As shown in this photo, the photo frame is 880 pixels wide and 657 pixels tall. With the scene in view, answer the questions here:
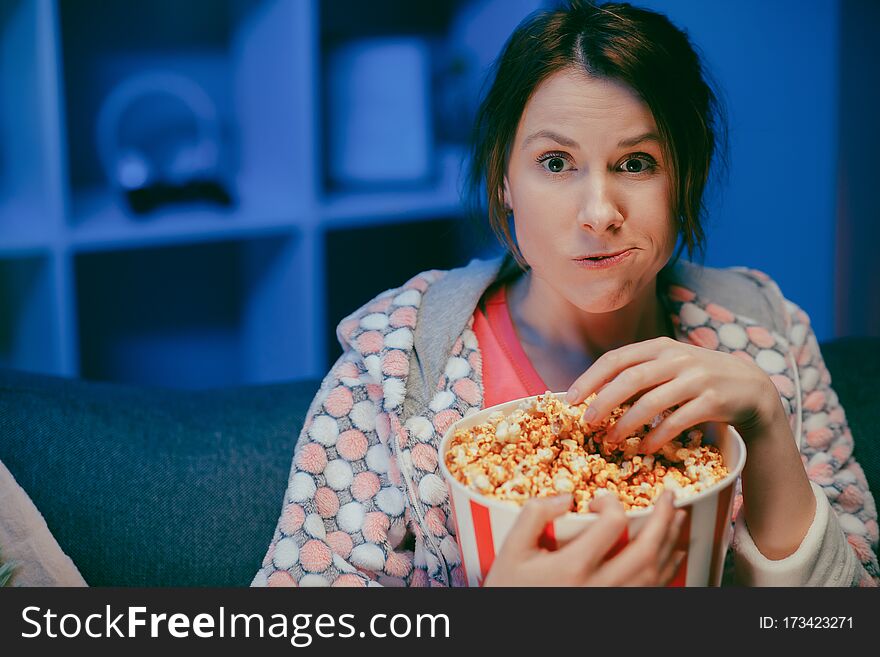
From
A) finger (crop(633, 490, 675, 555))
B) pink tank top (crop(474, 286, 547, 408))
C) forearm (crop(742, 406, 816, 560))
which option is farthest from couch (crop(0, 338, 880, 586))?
finger (crop(633, 490, 675, 555))

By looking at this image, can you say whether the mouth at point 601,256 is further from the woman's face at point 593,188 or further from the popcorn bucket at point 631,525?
the popcorn bucket at point 631,525

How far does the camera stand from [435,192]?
6.11 feet

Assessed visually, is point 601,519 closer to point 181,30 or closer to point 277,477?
point 277,477

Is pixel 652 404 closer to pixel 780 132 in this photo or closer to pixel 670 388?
pixel 670 388

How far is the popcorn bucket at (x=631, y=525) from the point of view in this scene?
61cm

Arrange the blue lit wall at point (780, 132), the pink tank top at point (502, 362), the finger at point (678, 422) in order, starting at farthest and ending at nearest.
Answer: the blue lit wall at point (780, 132) < the pink tank top at point (502, 362) < the finger at point (678, 422)

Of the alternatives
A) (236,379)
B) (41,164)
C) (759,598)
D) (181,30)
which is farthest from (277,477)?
Result: (181,30)

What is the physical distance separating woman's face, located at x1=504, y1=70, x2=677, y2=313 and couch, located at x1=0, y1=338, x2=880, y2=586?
464 millimetres

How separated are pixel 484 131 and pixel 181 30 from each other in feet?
3.60

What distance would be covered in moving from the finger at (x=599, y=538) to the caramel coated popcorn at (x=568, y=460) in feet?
0.16

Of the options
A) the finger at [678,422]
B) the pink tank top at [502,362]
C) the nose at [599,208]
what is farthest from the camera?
the pink tank top at [502,362]

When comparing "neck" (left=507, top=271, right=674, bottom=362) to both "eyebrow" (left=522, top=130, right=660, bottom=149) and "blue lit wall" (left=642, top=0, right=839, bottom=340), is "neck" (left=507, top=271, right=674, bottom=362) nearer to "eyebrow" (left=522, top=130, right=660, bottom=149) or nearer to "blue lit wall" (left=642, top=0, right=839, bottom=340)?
"eyebrow" (left=522, top=130, right=660, bottom=149)

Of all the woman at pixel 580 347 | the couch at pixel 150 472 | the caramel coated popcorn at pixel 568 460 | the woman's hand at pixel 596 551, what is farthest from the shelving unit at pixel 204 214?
the woman's hand at pixel 596 551

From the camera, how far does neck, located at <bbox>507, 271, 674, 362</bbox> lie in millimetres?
1036
